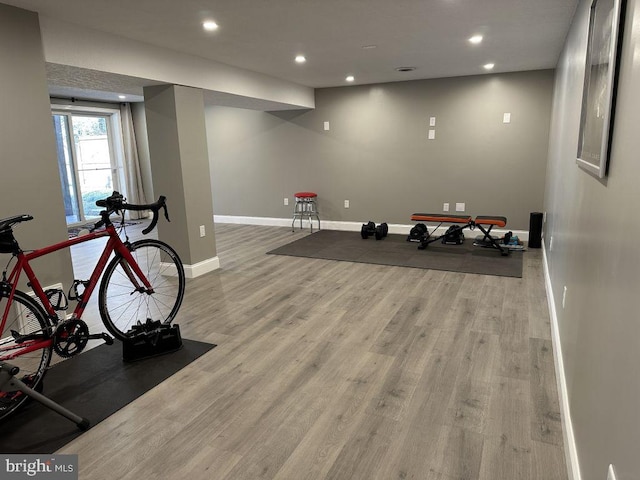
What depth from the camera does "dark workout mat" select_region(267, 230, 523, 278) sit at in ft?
16.3

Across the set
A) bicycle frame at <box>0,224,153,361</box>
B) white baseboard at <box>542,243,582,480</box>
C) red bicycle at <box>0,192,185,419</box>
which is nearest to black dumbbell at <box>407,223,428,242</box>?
white baseboard at <box>542,243,582,480</box>

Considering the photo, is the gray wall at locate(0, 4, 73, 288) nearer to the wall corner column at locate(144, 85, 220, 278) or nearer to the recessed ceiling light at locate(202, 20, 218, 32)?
the recessed ceiling light at locate(202, 20, 218, 32)

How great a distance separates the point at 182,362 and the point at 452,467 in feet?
5.85

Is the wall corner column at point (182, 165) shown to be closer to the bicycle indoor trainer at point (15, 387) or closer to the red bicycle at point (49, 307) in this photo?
the red bicycle at point (49, 307)

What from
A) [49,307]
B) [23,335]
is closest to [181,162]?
[49,307]

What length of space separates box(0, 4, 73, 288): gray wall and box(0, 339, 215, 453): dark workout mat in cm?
82

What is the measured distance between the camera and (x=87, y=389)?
254 cm

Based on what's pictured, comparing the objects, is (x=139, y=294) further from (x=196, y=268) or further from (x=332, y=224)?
(x=332, y=224)

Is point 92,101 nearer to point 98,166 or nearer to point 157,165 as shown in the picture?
point 98,166

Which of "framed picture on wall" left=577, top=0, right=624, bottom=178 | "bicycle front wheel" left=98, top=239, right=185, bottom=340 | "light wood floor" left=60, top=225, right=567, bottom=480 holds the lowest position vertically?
"light wood floor" left=60, top=225, right=567, bottom=480

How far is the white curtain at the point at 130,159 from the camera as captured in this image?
8518 millimetres

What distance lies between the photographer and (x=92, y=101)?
7.96 meters

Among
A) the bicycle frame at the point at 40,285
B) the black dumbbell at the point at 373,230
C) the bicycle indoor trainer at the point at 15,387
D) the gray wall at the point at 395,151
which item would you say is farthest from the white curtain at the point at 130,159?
the bicycle indoor trainer at the point at 15,387

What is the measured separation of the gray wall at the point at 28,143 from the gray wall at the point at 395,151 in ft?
15.3
